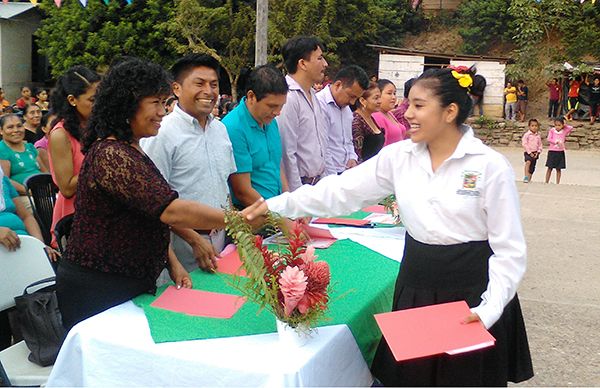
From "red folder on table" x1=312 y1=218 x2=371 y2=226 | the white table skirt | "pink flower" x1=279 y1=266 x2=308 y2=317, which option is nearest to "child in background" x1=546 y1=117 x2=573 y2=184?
"red folder on table" x1=312 y1=218 x2=371 y2=226

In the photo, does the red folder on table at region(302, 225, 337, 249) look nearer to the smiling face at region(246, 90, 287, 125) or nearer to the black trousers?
the smiling face at region(246, 90, 287, 125)

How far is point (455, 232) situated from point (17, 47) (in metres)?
27.0

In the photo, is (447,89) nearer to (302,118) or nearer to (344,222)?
(344,222)

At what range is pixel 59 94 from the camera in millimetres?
3656

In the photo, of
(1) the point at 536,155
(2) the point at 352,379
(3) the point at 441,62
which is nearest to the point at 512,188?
(2) the point at 352,379

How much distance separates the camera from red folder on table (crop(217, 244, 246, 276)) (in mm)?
2744

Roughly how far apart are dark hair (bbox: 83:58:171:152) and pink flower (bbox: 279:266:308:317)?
835 millimetres

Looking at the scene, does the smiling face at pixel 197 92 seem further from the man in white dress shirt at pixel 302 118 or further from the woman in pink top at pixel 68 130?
the man in white dress shirt at pixel 302 118

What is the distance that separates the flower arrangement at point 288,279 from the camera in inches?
76.2

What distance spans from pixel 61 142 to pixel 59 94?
0.36m

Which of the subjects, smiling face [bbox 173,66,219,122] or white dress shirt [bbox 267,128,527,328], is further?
smiling face [bbox 173,66,219,122]

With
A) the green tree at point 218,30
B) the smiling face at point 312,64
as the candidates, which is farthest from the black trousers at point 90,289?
the green tree at point 218,30

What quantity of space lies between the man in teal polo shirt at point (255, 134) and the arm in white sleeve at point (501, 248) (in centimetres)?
145

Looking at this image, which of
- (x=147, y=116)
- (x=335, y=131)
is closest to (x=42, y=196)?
(x=335, y=131)
